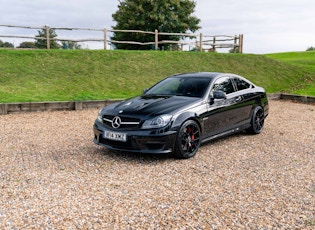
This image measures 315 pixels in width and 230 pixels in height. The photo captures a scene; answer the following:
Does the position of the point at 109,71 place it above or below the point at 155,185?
above

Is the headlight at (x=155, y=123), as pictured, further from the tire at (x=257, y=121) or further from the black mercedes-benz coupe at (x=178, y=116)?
the tire at (x=257, y=121)

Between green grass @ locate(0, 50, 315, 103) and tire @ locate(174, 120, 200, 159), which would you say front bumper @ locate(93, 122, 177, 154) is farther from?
green grass @ locate(0, 50, 315, 103)

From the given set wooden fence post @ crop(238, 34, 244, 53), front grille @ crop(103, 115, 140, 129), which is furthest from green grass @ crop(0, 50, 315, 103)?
front grille @ crop(103, 115, 140, 129)

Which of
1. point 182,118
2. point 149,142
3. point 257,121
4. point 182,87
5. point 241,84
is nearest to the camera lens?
point 149,142

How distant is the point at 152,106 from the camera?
587 centimetres

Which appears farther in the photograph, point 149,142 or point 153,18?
point 153,18

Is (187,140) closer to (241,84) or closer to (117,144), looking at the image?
(117,144)

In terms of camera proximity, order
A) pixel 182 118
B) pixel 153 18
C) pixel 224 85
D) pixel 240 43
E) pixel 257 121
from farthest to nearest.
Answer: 1. pixel 153 18
2. pixel 240 43
3. pixel 257 121
4. pixel 224 85
5. pixel 182 118

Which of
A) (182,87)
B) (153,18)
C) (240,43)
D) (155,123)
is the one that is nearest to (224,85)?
(182,87)

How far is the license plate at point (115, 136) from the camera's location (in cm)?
554

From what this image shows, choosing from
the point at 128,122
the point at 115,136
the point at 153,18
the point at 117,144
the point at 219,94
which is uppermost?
the point at 153,18

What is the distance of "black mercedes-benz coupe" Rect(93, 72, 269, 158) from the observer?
5.52m

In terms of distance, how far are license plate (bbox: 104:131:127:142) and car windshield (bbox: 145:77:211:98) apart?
1573 millimetres

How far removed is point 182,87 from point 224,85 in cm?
96
